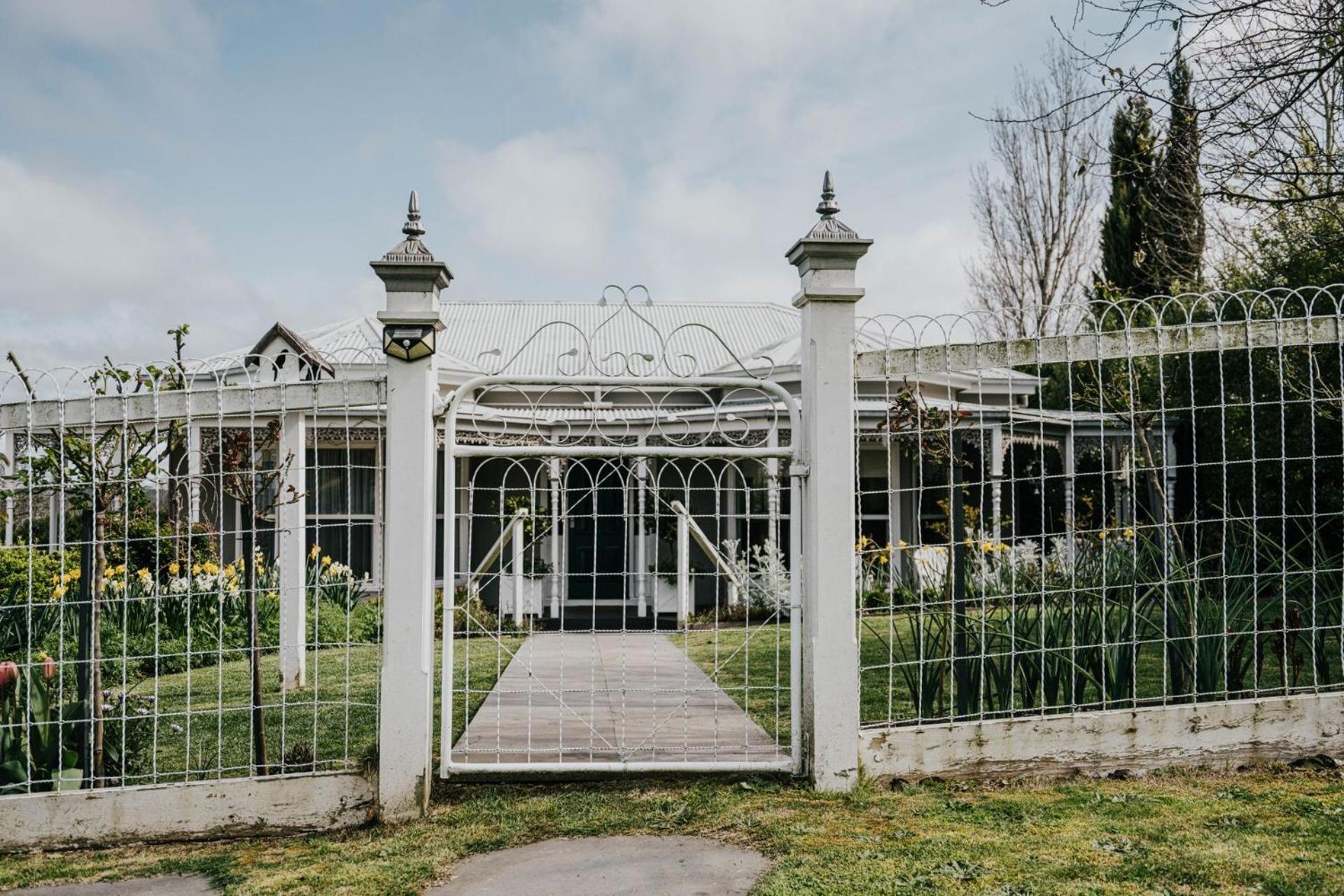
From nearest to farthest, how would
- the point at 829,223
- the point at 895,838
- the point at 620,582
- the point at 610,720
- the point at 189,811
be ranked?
the point at 895,838 → the point at 189,811 → the point at 829,223 → the point at 610,720 → the point at 620,582

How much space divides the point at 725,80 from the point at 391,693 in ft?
26.7

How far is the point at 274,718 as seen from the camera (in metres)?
6.99

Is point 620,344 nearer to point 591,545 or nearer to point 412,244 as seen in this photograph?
point 591,545

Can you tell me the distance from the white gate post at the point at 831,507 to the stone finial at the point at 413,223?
1.87 metres

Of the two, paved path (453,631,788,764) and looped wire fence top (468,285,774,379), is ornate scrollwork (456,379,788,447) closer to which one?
looped wire fence top (468,285,774,379)

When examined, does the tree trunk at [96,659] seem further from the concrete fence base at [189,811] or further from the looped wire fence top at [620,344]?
the looped wire fence top at [620,344]

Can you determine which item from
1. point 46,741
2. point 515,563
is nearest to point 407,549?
point 515,563

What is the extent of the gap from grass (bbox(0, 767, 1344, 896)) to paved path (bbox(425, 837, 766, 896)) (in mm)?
95

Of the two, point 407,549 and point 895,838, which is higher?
point 407,549

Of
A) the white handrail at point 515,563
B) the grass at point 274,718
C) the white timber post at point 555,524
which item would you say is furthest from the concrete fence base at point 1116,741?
the grass at point 274,718

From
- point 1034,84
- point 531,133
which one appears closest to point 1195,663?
point 531,133

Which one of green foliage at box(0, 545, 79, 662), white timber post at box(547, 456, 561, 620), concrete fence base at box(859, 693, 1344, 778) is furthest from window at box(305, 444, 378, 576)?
concrete fence base at box(859, 693, 1344, 778)

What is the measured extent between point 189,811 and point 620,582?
1050 cm

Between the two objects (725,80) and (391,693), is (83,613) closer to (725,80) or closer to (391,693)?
(391,693)
